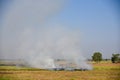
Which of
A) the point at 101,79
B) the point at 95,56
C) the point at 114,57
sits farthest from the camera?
the point at 95,56

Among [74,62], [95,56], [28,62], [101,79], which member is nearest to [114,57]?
[95,56]

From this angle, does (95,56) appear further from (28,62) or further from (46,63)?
(28,62)

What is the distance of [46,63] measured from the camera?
141 feet

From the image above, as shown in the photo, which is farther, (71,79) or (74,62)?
(74,62)

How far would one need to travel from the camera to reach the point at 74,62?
42.0m

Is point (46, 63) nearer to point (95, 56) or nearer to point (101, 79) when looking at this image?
point (95, 56)

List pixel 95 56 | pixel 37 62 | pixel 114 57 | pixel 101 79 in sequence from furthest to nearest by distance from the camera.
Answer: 1. pixel 95 56
2. pixel 114 57
3. pixel 37 62
4. pixel 101 79

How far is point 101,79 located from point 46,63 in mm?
27446

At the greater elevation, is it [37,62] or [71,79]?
[37,62]

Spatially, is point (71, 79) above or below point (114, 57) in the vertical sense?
below

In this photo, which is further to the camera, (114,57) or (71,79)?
(114,57)

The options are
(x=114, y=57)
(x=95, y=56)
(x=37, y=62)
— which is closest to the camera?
(x=37, y=62)

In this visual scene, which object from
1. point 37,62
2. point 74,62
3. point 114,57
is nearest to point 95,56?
point 114,57

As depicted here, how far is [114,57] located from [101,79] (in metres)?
31.1
